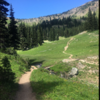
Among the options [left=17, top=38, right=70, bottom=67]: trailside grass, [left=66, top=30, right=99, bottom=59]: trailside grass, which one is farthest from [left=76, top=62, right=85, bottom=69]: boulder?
[left=17, top=38, right=70, bottom=67]: trailside grass

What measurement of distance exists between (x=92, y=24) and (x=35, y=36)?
167 ft

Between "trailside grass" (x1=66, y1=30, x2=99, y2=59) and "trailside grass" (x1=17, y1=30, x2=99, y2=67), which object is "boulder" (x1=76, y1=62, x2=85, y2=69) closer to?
"trailside grass" (x1=66, y1=30, x2=99, y2=59)

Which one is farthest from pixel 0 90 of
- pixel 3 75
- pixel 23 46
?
pixel 23 46

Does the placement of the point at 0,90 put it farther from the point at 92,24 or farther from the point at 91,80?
the point at 92,24

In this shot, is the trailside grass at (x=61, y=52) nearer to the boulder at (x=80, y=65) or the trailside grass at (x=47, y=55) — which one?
the trailside grass at (x=47, y=55)

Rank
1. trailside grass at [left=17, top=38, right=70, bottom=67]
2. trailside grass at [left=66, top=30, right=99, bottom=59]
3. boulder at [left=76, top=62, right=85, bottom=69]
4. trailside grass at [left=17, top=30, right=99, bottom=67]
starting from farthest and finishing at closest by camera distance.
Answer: trailside grass at [left=66, top=30, right=99, bottom=59]
trailside grass at [left=17, top=30, right=99, bottom=67]
trailside grass at [left=17, top=38, right=70, bottom=67]
boulder at [left=76, top=62, right=85, bottom=69]

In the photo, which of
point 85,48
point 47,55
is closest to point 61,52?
point 47,55

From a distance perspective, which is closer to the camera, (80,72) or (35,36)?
(80,72)

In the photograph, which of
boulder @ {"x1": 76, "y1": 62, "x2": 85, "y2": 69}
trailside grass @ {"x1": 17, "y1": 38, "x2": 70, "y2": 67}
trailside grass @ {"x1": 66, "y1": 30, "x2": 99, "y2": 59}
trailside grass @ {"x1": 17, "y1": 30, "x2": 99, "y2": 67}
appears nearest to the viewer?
boulder @ {"x1": 76, "y1": 62, "x2": 85, "y2": 69}

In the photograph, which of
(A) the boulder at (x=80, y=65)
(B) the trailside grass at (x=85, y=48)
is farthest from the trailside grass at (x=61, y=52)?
(A) the boulder at (x=80, y=65)

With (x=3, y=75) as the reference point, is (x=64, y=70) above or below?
below

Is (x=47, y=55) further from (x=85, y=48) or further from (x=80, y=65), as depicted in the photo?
(x=80, y=65)

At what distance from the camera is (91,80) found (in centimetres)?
1681

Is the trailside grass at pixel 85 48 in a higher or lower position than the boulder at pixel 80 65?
higher
